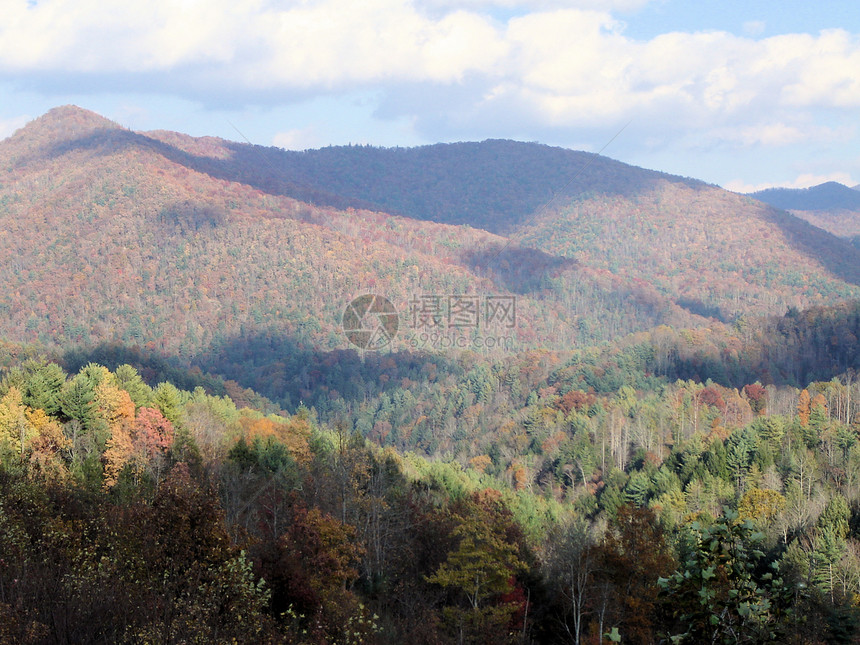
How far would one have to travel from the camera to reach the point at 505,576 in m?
25.7

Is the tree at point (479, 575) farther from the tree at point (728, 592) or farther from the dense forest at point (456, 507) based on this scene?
the tree at point (728, 592)

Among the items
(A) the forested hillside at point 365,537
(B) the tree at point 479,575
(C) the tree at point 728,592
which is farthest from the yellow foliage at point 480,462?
(C) the tree at point 728,592

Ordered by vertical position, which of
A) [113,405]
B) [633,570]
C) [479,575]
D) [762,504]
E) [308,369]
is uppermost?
[113,405]

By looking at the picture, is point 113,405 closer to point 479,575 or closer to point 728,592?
point 479,575

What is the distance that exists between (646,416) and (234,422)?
185 ft

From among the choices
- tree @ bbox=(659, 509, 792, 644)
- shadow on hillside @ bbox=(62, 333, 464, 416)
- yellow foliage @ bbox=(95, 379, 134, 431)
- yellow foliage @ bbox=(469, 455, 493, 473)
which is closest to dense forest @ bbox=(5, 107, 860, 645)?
tree @ bbox=(659, 509, 792, 644)

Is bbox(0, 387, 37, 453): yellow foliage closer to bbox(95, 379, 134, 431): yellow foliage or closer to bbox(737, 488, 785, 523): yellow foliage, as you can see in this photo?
bbox(95, 379, 134, 431): yellow foliage

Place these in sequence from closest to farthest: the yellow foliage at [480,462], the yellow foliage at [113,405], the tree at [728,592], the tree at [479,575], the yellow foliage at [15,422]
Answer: the tree at [728,592] < the tree at [479,575] < the yellow foliage at [15,422] < the yellow foliage at [113,405] < the yellow foliage at [480,462]

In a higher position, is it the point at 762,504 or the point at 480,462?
the point at 762,504

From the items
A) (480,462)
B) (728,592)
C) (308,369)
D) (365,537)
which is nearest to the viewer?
(728,592)

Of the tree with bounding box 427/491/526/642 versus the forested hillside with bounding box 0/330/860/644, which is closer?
the forested hillside with bounding box 0/330/860/644

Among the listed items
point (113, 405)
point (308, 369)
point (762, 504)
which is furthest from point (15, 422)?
point (308, 369)

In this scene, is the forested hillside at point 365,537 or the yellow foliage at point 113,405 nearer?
the forested hillside at point 365,537

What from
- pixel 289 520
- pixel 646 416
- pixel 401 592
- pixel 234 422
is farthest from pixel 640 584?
pixel 646 416
